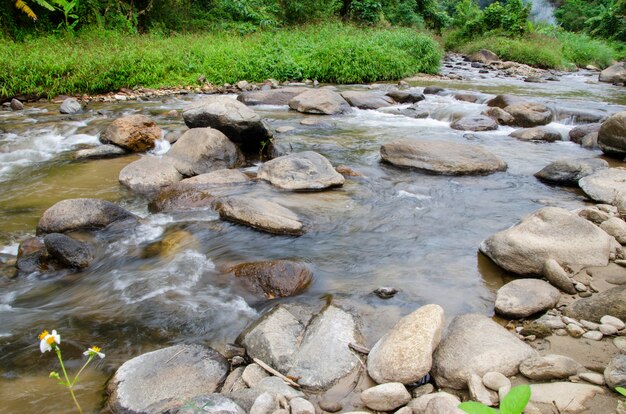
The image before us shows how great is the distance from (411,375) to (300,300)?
135cm

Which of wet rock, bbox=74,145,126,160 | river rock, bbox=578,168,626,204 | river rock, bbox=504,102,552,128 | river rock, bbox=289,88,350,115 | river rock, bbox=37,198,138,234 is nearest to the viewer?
river rock, bbox=37,198,138,234

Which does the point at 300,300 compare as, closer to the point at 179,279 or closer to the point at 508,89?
the point at 179,279

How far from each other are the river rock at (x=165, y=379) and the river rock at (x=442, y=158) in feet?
16.4

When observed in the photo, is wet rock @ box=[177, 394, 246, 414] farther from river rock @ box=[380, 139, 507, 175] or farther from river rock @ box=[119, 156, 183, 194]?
river rock @ box=[380, 139, 507, 175]

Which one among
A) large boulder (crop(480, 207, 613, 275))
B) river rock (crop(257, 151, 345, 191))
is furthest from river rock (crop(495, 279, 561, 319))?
river rock (crop(257, 151, 345, 191))

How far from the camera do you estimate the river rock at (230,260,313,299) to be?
4.14 m

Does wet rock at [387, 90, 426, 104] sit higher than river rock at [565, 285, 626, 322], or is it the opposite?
wet rock at [387, 90, 426, 104]

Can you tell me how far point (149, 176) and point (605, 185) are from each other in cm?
613

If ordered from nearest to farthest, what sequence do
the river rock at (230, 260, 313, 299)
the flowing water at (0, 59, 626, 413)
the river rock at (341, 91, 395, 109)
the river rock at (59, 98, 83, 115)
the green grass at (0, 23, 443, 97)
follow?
1. the flowing water at (0, 59, 626, 413)
2. the river rock at (230, 260, 313, 299)
3. the river rock at (59, 98, 83, 115)
4. the green grass at (0, 23, 443, 97)
5. the river rock at (341, 91, 395, 109)

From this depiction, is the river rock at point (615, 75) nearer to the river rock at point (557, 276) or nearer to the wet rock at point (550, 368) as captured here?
the river rock at point (557, 276)

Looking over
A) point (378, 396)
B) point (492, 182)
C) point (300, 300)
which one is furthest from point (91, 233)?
point (492, 182)

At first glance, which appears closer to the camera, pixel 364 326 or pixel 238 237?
pixel 364 326

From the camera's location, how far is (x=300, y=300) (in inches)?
158

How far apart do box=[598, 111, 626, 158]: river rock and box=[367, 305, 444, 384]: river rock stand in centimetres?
652
